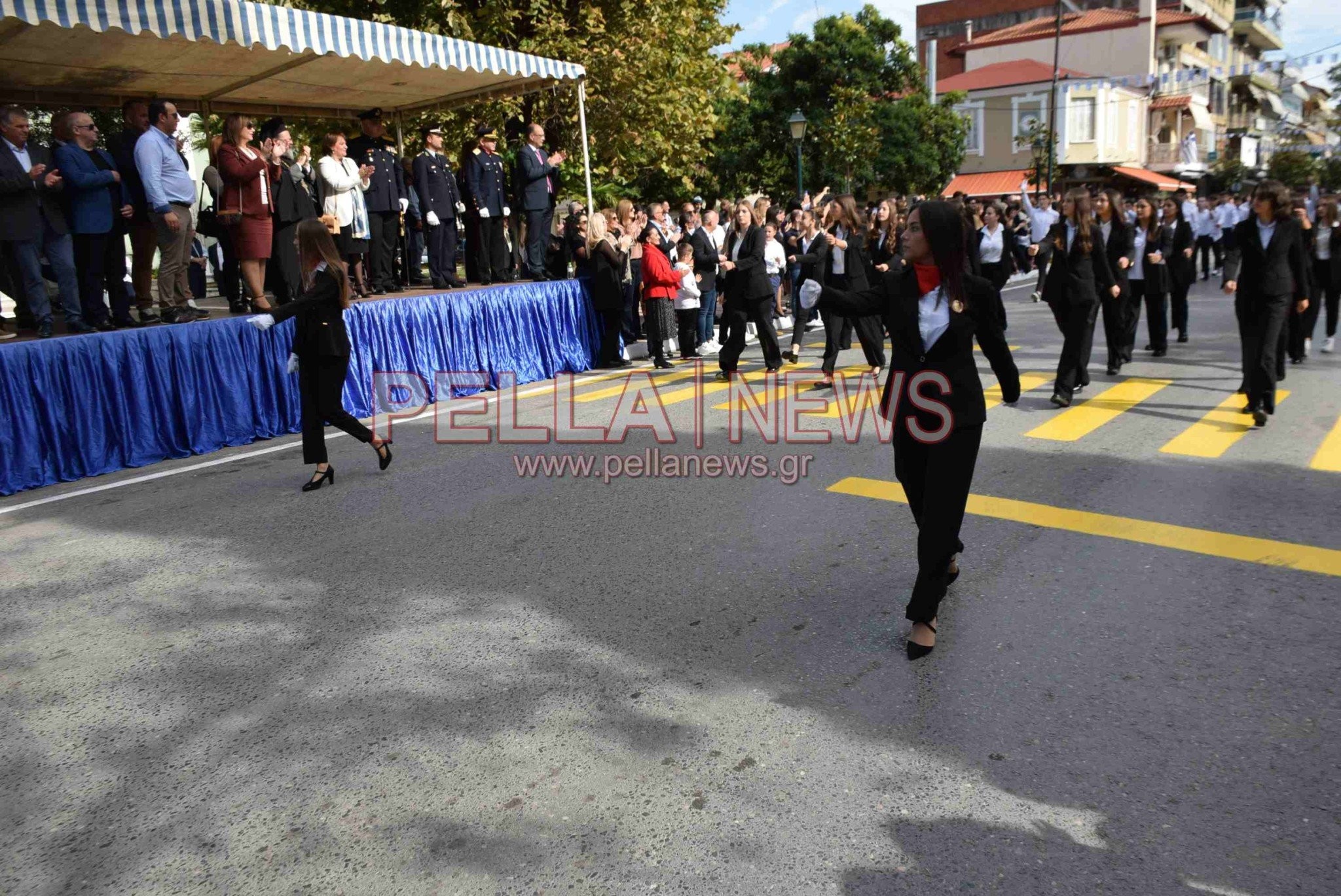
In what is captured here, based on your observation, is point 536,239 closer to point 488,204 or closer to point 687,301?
point 488,204

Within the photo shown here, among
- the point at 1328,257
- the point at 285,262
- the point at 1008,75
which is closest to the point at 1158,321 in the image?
the point at 1328,257

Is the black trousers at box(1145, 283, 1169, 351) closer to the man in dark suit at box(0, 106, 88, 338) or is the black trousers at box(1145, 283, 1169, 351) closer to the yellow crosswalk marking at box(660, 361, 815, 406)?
the yellow crosswalk marking at box(660, 361, 815, 406)

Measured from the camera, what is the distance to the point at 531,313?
39.8 ft

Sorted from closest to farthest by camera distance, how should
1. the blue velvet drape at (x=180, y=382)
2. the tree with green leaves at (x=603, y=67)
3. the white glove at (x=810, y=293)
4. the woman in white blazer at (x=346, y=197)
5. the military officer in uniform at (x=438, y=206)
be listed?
the white glove at (x=810, y=293) → the blue velvet drape at (x=180, y=382) → the woman in white blazer at (x=346, y=197) → the military officer in uniform at (x=438, y=206) → the tree with green leaves at (x=603, y=67)

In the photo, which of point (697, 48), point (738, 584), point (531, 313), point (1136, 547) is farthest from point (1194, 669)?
point (697, 48)

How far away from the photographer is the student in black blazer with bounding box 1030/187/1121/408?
30.5 ft

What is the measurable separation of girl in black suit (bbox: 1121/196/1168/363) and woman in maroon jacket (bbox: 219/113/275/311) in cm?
905

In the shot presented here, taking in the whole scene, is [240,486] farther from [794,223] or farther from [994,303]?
[794,223]

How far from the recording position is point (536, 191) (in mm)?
13375

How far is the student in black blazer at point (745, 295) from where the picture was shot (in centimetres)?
1098

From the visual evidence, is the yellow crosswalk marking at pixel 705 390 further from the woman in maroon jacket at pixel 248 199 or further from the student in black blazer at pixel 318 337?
the woman in maroon jacket at pixel 248 199

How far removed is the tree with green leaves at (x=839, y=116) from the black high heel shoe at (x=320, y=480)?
33.0 meters

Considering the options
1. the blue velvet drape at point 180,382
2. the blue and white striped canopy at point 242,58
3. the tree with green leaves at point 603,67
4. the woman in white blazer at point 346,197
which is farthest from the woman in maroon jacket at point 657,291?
the tree with green leaves at point 603,67

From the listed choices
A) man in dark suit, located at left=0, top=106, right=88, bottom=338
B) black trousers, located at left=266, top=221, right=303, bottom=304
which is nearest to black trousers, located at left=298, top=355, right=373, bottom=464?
man in dark suit, located at left=0, top=106, right=88, bottom=338
